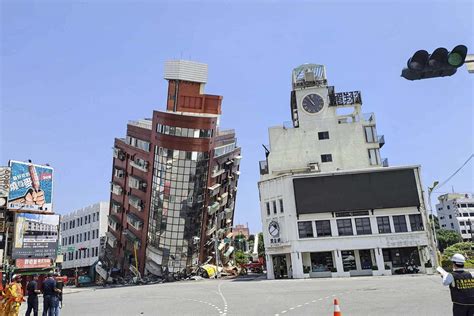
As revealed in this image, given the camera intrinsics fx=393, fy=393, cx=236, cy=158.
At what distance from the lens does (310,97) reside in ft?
170

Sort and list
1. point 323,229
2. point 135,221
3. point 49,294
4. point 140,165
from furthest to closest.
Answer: point 135,221
point 140,165
point 323,229
point 49,294

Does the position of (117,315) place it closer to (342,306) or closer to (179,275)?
(342,306)

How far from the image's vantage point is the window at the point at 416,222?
4056 centimetres

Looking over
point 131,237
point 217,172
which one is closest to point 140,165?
point 131,237

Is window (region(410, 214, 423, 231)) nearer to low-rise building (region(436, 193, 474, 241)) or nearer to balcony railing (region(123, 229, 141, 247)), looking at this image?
Answer: balcony railing (region(123, 229, 141, 247))

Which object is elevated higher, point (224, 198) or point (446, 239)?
point (224, 198)

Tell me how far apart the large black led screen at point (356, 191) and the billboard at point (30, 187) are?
110 feet

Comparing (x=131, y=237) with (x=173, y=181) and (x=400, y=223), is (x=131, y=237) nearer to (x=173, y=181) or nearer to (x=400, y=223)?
(x=173, y=181)

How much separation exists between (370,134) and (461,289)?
4444 centimetres

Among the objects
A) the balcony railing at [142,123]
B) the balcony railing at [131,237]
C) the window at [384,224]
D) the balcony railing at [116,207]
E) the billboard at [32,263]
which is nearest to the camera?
the window at [384,224]

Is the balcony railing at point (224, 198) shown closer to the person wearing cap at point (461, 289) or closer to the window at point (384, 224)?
the window at point (384, 224)

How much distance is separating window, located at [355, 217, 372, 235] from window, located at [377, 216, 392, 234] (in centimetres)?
102

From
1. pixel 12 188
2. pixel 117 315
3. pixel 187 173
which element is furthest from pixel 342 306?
pixel 12 188

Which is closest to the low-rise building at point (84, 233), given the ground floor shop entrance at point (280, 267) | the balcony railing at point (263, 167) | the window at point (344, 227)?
the balcony railing at point (263, 167)
